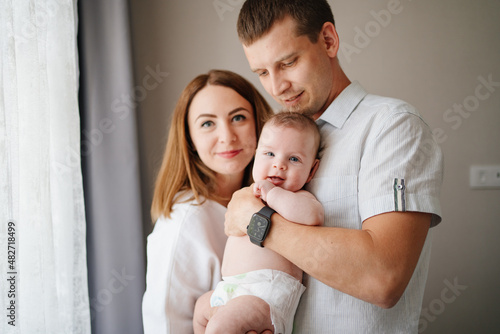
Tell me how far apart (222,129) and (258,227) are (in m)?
0.71

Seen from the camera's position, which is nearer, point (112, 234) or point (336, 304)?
point (336, 304)

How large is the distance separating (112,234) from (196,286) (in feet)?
2.49

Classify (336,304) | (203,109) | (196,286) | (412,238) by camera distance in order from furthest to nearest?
(203,109) < (196,286) < (336,304) < (412,238)

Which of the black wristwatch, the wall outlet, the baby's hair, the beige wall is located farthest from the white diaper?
the wall outlet

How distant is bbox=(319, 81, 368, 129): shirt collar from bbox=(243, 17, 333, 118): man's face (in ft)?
0.22

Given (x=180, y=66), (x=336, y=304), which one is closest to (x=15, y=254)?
(x=336, y=304)

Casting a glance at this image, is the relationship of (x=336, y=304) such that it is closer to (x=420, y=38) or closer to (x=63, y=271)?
(x=63, y=271)

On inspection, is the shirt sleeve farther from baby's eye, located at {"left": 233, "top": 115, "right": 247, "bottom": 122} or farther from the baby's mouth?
baby's eye, located at {"left": 233, "top": 115, "right": 247, "bottom": 122}

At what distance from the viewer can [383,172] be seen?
1021 millimetres

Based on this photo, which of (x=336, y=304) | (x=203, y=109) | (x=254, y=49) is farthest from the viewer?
(x=203, y=109)

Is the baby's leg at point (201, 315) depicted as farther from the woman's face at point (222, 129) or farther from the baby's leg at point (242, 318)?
the woman's face at point (222, 129)

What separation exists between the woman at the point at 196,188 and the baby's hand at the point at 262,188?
0.48 m

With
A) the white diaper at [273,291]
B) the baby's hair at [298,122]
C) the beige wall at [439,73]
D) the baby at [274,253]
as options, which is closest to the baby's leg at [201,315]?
the baby at [274,253]

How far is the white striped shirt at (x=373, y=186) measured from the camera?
3.27ft
